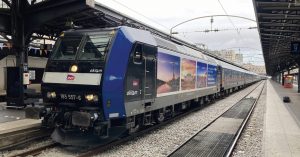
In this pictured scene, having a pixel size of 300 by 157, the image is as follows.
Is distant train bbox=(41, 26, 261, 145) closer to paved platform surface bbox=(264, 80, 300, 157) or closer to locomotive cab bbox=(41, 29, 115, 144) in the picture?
locomotive cab bbox=(41, 29, 115, 144)

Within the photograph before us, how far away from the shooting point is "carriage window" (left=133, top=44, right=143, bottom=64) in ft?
31.9

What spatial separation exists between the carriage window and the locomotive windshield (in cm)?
94

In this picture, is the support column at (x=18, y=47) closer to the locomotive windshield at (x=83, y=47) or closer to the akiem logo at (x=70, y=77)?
the locomotive windshield at (x=83, y=47)

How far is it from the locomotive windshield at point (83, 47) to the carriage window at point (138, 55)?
939 mm

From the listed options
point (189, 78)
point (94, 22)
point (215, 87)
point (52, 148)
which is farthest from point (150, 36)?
point (215, 87)

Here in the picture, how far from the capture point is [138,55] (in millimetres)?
9938

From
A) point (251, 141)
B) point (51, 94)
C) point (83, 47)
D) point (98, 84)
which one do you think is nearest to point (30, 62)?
point (51, 94)

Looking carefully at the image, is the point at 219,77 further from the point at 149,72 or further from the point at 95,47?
the point at 95,47

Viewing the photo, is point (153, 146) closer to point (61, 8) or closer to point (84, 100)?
point (84, 100)

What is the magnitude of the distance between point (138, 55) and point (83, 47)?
5.09 ft

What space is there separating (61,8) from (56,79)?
6583 mm

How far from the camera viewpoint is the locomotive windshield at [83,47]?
355 inches

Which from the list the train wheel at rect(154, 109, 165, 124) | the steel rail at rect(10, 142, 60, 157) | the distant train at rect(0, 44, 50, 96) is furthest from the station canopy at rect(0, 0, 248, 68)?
the distant train at rect(0, 44, 50, 96)

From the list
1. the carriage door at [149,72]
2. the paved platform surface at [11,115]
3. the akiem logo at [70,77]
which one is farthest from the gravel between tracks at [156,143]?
the paved platform surface at [11,115]
